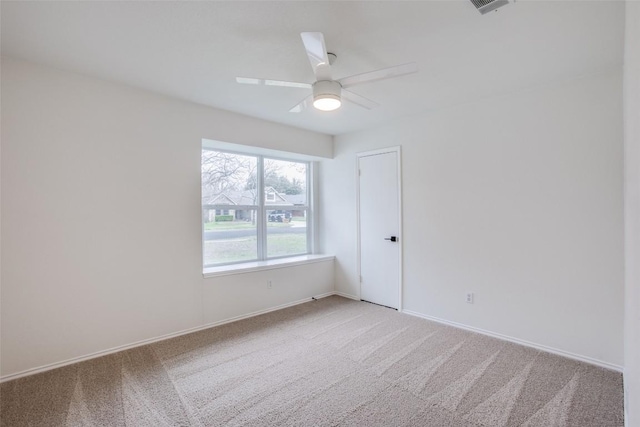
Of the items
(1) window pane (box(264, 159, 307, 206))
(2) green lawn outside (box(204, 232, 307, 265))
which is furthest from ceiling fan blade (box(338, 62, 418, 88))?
(2) green lawn outside (box(204, 232, 307, 265))

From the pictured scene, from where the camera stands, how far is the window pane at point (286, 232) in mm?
4688

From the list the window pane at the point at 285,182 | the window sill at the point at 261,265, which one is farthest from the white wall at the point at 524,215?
the window pane at the point at 285,182

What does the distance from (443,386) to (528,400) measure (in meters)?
0.55

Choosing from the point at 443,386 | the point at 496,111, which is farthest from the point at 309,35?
the point at 443,386

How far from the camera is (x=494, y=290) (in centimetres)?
320

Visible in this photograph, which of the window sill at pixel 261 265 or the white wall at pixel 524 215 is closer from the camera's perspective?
the white wall at pixel 524 215

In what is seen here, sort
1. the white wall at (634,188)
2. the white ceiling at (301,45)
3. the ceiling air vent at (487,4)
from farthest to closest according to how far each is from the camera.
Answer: the white ceiling at (301,45) → the ceiling air vent at (487,4) → the white wall at (634,188)

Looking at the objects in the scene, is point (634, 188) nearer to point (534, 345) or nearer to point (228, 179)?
point (534, 345)

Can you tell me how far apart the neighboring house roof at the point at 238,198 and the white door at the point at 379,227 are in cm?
128

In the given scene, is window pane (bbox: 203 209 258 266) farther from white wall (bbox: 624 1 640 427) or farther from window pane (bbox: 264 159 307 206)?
white wall (bbox: 624 1 640 427)

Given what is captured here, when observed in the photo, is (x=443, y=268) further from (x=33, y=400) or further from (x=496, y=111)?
(x=33, y=400)

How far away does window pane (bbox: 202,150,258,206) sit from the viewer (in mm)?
3958

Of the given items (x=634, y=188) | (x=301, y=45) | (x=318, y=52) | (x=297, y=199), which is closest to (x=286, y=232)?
(x=297, y=199)

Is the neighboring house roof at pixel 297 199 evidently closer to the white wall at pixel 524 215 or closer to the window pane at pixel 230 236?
the window pane at pixel 230 236
